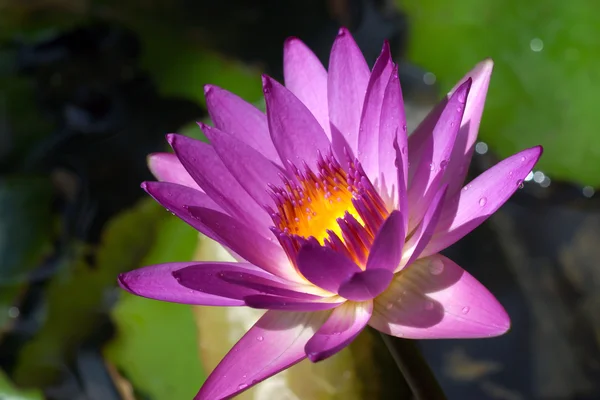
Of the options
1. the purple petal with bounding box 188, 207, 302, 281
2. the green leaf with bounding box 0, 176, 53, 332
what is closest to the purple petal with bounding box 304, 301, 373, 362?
the purple petal with bounding box 188, 207, 302, 281

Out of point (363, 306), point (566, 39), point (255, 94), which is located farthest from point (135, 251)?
point (566, 39)

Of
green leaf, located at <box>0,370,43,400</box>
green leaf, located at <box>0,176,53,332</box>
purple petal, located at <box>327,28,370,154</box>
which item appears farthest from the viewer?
green leaf, located at <box>0,176,53,332</box>

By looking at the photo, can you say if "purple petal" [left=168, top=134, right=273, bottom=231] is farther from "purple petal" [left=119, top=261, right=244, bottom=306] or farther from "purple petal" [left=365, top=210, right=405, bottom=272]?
"purple petal" [left=365, top=210, right=405, bottom=272]

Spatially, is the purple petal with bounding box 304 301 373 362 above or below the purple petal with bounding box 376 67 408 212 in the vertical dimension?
below

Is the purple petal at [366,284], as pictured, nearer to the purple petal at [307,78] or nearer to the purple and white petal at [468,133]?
the purple and white petal at [468,133]

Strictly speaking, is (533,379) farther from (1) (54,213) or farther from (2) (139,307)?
(1) (54,213)

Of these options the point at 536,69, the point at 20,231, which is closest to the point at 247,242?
the point at 536,69

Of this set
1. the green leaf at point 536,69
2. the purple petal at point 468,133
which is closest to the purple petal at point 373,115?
the purple petal at point 468,133
